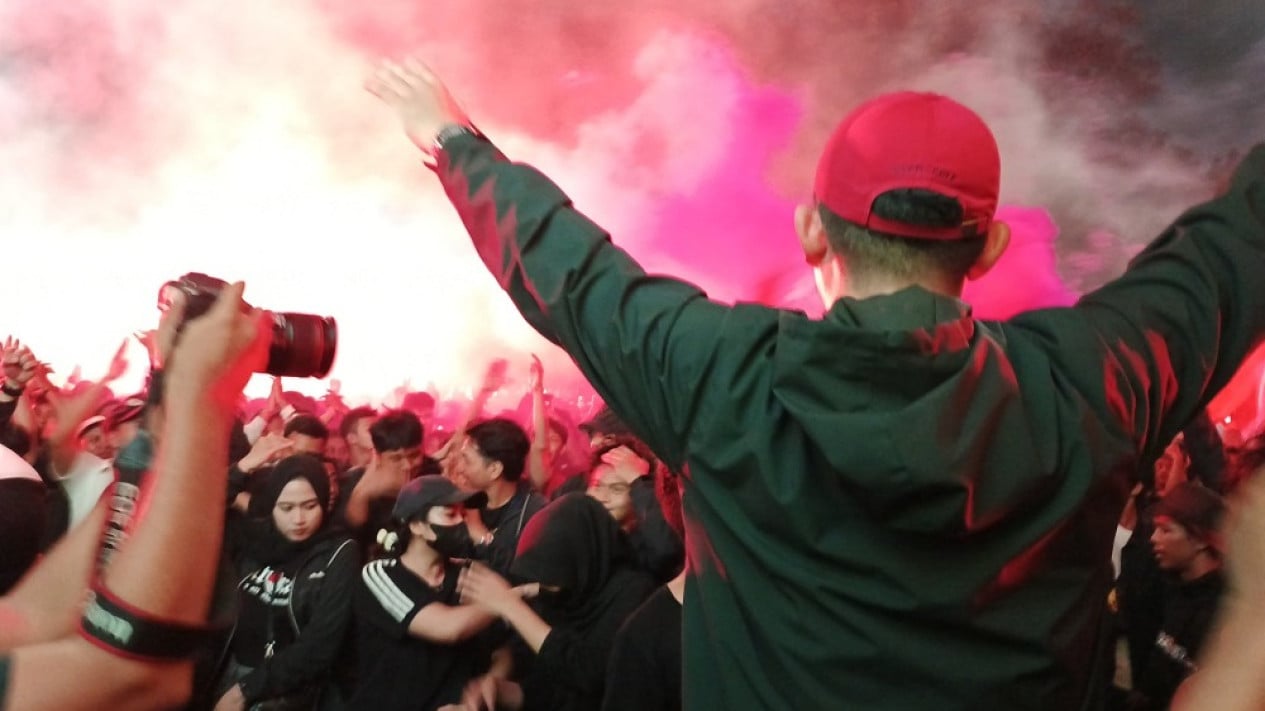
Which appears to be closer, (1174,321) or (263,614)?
(1174,321)

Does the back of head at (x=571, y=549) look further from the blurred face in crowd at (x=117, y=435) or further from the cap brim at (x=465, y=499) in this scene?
the blurred face in crowd at (x=117, y=435)

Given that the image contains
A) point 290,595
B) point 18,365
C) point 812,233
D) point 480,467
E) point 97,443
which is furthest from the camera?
point 18,365

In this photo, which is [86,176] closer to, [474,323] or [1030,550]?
[474,323]

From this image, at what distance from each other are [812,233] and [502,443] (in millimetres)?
2087

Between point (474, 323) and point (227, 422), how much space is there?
3558mm

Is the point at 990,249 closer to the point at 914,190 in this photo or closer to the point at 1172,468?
the point at 914,190

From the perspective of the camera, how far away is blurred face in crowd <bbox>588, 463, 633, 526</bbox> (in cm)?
254

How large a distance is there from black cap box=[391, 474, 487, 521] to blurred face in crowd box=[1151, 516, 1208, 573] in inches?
62.5

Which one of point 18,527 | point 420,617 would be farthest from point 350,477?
point 18,527

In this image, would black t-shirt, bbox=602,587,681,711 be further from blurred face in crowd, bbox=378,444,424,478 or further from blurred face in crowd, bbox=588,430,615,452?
blurred face in crowd, bbox=378,444,424,478

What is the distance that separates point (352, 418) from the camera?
12.9ft

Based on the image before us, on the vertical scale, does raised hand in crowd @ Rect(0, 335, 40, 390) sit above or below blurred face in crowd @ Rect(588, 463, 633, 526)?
above

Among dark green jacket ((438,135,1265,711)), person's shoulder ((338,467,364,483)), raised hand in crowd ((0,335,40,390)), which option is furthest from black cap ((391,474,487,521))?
raised hand in crowd ((0,335,40,390))

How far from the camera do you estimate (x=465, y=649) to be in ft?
7.13
